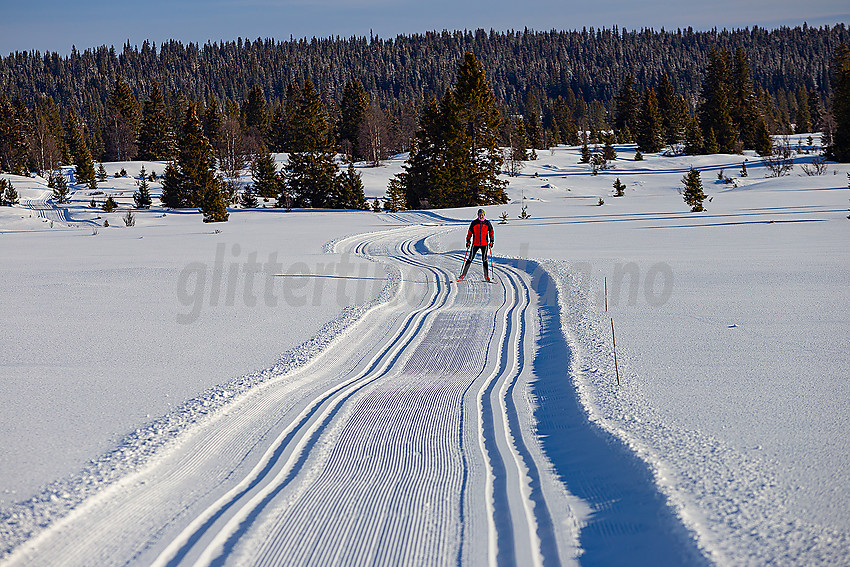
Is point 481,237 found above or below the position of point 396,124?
below

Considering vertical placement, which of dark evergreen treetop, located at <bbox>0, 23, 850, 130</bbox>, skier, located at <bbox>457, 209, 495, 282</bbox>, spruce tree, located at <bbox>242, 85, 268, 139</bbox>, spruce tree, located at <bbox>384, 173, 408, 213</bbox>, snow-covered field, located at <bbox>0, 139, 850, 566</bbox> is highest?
dark evergreen treetop, located at <bbox>0, 23, 850, 130</bbox>

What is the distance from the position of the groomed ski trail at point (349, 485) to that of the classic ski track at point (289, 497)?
11mm

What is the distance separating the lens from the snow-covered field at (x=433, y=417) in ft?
11.8

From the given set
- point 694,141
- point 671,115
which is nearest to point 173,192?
point 694,141

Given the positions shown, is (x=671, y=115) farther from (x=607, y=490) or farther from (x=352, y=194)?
(x=607, y=490)

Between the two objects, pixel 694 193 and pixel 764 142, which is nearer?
pixel 694 193

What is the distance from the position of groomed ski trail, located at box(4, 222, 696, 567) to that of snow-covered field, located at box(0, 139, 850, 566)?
2 centimetres

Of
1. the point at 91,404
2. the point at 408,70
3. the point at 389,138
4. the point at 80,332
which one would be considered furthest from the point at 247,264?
the point at 408,70

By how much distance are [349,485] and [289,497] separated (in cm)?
42

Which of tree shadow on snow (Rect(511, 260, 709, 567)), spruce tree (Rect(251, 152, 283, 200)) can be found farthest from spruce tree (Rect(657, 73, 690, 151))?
tree shadow on snow (Rect(511, 260, 709, 567))

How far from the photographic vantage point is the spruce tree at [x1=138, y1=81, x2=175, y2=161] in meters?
73.8

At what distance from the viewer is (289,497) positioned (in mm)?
4184

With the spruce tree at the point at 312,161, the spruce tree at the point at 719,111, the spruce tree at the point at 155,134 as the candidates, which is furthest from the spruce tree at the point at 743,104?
the spruce tree at the point at 155,134

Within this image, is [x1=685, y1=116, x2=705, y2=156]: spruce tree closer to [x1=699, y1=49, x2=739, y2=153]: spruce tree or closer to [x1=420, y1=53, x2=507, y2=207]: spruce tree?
[x1=699, y1=49, x2=739, y2=153]: spruce tree
